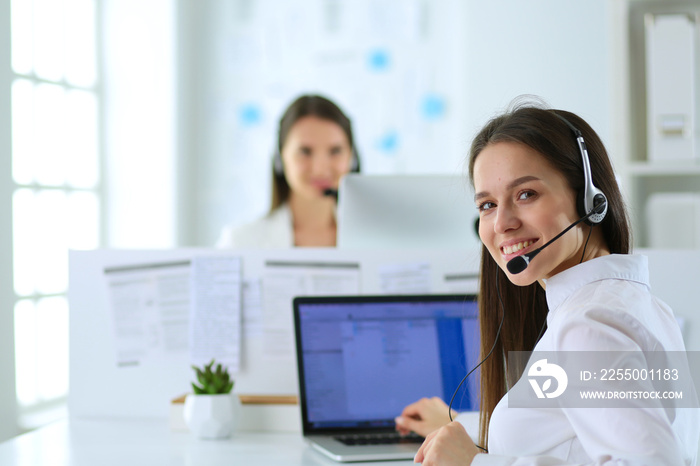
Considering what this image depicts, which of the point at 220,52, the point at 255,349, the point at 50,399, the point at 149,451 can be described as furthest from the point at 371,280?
the point at 220,52

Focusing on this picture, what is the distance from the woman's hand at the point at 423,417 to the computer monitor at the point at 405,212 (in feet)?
1.67

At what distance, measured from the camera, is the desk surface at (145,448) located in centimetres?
122

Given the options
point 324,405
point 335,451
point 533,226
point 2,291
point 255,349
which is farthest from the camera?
point 2,291

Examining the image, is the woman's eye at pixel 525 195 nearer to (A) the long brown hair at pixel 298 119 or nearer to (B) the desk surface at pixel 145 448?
(B) the desk surface at pixel 145 448

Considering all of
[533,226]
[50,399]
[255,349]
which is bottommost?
[50,399]

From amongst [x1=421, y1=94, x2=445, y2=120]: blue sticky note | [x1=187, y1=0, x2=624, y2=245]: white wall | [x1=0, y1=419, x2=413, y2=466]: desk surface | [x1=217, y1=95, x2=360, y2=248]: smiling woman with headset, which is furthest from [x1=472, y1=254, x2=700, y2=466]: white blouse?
[x1=421, y1=94, x2=445, y2=120]: blue sticky note

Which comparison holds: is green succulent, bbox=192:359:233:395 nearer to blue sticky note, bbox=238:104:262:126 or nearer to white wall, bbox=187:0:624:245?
white wall, bbox=187:0:624:245

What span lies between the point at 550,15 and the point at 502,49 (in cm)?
24

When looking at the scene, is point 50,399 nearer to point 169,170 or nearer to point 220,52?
point 169,170

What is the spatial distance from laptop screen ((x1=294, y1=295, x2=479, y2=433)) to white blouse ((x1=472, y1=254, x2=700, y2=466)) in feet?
1.52

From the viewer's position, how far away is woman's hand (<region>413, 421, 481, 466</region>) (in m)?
0.89

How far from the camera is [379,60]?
3439mm

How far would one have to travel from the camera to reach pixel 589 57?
10.2 feet

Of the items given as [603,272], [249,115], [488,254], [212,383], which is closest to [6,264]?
[212,383]
